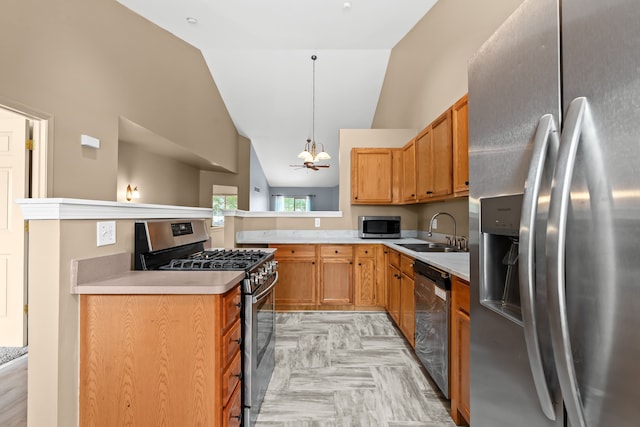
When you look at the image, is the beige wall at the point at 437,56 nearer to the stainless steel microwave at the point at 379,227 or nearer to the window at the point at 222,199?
the stainless steel microwave at the point at 379,227

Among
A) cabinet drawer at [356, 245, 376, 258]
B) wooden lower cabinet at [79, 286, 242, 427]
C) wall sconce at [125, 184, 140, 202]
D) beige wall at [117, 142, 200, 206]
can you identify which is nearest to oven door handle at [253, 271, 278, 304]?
wooden lower cabinet at [79, 286, 242, 427]

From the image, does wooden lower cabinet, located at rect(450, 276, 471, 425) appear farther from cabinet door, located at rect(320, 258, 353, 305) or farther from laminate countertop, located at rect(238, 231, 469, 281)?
cabinet door, located at rect(320, 258, 353, 305)

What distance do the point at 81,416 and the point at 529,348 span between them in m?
1.70

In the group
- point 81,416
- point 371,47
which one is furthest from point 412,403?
point 371,47

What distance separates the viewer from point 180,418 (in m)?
1.23

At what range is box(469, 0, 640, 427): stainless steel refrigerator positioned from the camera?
1.81 feet

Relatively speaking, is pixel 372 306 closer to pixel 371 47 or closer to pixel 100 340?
pixel 100 340

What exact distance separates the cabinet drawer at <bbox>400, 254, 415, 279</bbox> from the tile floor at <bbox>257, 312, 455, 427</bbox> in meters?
0.69

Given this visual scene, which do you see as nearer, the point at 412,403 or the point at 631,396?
the point at 631,396

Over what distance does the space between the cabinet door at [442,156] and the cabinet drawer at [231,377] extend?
200cm

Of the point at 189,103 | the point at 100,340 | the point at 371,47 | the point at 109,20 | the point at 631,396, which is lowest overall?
the point at 100,340

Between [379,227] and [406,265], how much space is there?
4.23 ft

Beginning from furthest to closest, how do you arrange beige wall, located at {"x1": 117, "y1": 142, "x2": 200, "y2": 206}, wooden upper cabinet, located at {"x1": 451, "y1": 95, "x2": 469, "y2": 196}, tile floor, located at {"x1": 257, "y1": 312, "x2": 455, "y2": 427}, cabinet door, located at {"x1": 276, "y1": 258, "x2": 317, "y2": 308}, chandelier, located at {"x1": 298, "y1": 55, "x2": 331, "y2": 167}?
chandelier, located at {"x1": 298, "y1": 55, "x2": 331, "y2": 167}
beige wall, located at {"x1": 117, "y1": 142, "x2": 200, "y2": 206}
cabinet door, located at {"x1": 276, "y1": 258, "x2": 317, "y2": 308}
wooden upper cabinet, located at {"x1": 451, "y1": 95, "x2": 469, "y2": 196}
tile floor, located at {"x1": 257, "y1": 312, "x2": 455, "y2": 427}

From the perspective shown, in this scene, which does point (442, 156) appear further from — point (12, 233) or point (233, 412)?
point (12, 233)
